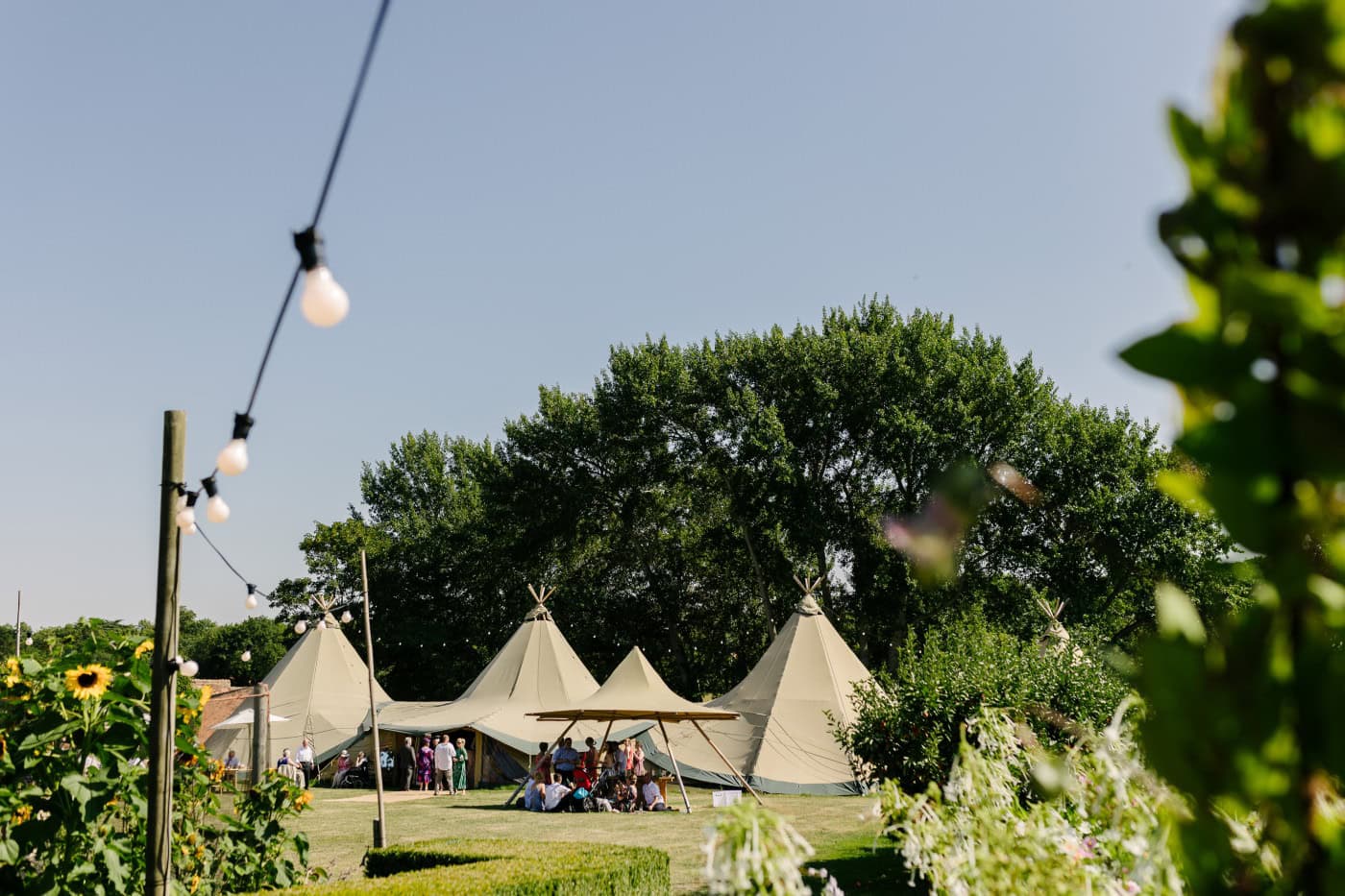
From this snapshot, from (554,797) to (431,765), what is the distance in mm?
6466

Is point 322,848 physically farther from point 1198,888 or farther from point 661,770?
point 1198,888

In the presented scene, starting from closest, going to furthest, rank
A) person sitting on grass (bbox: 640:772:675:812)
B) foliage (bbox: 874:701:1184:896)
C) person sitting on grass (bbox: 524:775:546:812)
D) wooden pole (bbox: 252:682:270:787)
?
foliage (bbox: 874:701:1184:896) < wooden pole (bbox: 252:682:270:787) < person sitting on grass (bbox: 640:772:675:812) < person sitting on grass (bbox: 524:775:546:812)

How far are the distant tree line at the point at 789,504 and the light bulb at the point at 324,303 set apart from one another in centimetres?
2341

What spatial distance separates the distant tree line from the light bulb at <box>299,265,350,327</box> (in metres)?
23.4

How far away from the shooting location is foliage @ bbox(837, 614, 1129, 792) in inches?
387

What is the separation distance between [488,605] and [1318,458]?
4013 centimetres

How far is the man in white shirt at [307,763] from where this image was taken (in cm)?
2344

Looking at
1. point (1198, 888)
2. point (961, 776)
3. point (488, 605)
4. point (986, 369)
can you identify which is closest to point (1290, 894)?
point (1198, 888)

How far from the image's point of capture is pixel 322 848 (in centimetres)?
1376

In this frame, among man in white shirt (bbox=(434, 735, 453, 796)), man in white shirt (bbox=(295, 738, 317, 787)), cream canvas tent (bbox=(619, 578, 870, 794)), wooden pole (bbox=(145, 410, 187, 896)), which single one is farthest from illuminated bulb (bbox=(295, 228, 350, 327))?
man in white shirt (bbox=(295, 738, 317, 787))

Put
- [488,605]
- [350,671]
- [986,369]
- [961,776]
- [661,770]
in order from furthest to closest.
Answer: [488,605], [350,671], [986,369], [661,770], [961,776]

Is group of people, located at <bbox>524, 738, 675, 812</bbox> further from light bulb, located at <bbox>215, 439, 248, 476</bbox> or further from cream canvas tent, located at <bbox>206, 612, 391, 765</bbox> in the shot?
light bulb, located at <bbox>215, 439, 248, 476</bbox>

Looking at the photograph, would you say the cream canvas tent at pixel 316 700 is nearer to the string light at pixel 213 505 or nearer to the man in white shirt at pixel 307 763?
the man in white shirt at pixel 307 763

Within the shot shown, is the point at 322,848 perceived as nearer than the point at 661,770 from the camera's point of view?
Yes
